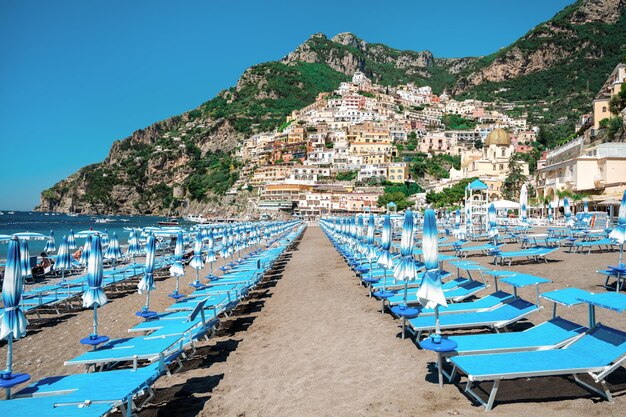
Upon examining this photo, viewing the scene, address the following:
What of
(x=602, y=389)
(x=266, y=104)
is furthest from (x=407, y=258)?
(x=266, y=104)

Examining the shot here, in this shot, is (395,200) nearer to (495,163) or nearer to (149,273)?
(495,163)

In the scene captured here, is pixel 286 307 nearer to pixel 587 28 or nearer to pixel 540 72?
pixel 540 72

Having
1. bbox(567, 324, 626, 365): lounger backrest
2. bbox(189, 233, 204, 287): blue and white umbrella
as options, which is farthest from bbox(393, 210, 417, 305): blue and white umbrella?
bbox(189, 233, 204, 287): blue and white umbrella

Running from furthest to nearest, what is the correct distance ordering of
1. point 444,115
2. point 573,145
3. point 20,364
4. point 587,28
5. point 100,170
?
point 100,170
point 587,28
point 444,115
point 573,145
point 20,364

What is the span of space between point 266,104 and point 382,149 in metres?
75.4

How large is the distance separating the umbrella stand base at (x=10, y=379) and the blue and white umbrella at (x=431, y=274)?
4637 mm

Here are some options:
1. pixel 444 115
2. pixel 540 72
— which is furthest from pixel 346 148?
pixel 540 72

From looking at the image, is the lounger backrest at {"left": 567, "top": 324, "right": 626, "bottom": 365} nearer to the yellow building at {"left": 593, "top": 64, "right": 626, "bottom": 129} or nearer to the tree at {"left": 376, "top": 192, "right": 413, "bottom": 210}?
the yellow building at {"left": 593, "top": 64, "right": 626, "bottom": 129}

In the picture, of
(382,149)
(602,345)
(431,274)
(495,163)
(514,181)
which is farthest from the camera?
(382,149)

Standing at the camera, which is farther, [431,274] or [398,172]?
[398,172]

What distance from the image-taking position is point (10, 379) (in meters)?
4.73

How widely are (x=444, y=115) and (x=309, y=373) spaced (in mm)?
143603

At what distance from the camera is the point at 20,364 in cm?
758

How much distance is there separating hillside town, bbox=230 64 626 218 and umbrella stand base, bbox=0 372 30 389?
140 feet
